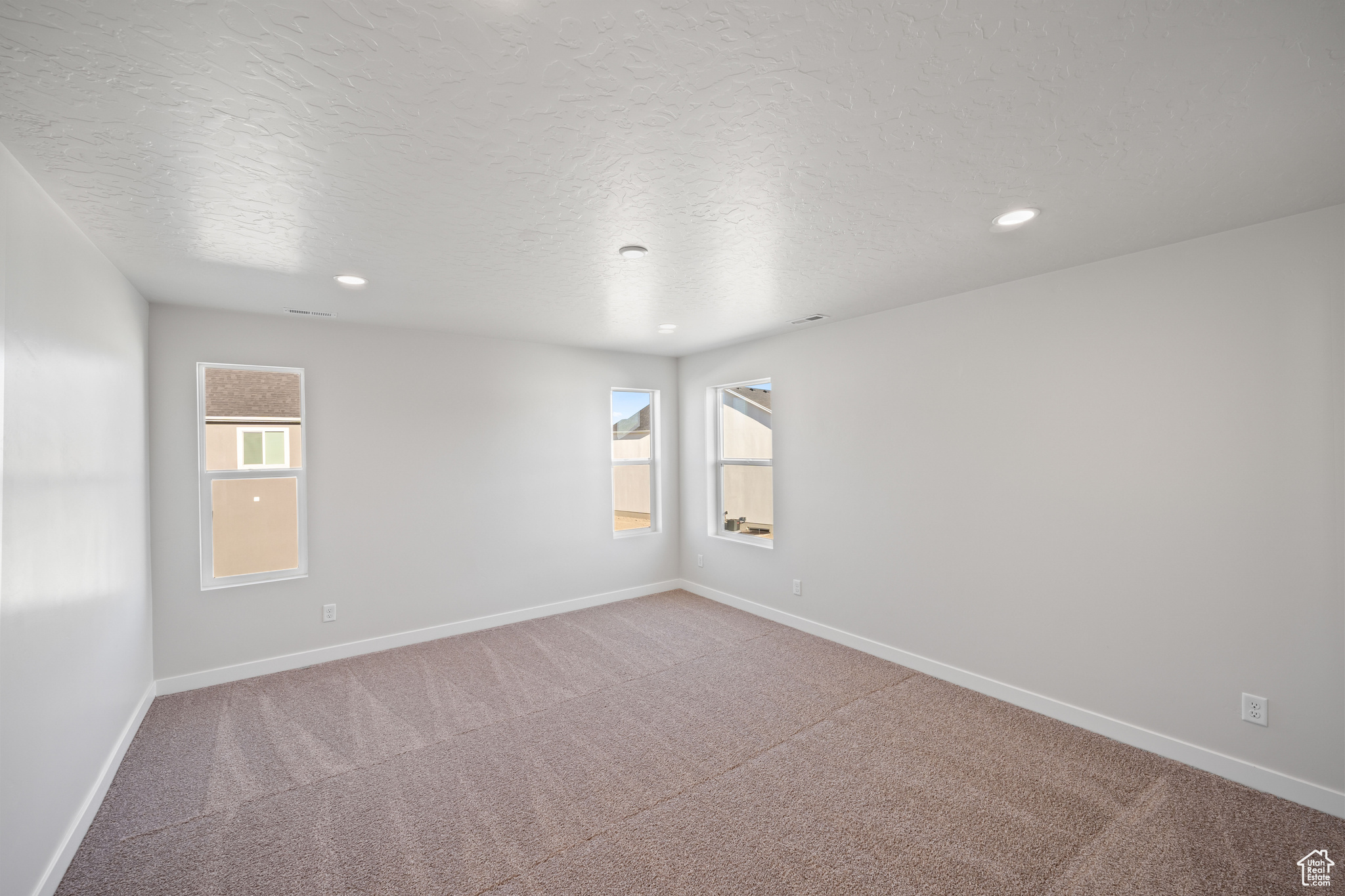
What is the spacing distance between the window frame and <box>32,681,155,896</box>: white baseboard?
4.52 feet

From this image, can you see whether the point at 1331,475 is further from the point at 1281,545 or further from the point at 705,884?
the point at 705,884

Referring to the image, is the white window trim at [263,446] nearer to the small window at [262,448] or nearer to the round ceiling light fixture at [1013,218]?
the small window at [262,448]

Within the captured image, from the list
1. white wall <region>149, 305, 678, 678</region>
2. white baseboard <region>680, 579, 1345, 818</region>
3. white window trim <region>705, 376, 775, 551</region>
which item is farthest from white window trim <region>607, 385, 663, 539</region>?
white baseboard <region>680, 579, 1345, 818</region>

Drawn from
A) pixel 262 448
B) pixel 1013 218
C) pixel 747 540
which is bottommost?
pixel 747 540

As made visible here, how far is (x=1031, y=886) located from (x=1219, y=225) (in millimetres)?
2599

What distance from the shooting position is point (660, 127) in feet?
5.02

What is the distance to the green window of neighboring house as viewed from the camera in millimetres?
3609

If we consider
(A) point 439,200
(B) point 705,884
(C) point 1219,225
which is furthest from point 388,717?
(C) point 1219,225

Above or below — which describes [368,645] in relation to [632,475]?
below

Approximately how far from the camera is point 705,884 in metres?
1.84

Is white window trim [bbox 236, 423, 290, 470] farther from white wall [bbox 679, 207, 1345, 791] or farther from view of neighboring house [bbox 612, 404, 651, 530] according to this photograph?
white wall [bbox 679, 207, 1345, 791]

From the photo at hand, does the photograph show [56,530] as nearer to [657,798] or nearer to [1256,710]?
[657,798]

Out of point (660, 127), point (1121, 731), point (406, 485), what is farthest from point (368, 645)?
point (1121, 731)

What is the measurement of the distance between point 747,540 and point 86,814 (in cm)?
403
